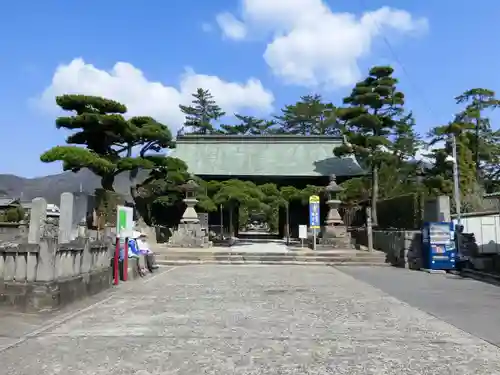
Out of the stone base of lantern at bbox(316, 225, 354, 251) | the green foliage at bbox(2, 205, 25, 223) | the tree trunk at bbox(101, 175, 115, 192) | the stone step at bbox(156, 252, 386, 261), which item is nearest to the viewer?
the stone step at bbox(156, 252, 386, 261)

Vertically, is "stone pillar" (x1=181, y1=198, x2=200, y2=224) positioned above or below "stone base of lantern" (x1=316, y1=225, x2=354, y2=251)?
above

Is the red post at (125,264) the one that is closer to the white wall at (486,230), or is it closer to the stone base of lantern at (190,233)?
the stone base of lantern at (190,233)

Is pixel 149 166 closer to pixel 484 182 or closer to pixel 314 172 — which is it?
pixel 314 172

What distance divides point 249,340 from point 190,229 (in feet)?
58.0

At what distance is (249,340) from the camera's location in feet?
18.6

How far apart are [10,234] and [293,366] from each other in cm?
1883

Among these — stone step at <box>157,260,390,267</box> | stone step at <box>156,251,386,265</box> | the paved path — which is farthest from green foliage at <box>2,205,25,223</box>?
the paved path

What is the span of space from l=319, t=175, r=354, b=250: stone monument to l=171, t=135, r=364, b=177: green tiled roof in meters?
7.27

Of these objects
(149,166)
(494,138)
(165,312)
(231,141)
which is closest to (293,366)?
(165,312)

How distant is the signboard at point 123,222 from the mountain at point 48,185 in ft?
85.9

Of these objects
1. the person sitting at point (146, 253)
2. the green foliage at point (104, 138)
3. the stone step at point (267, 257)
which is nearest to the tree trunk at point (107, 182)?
the green foliage at point (104, 138)

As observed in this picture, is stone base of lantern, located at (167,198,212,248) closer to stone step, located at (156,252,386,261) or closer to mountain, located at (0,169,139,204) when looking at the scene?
stone step, located at (156,252,386,261)

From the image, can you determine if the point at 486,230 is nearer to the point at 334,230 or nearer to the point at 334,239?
the point at 334,239

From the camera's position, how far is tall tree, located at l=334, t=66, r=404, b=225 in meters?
25.5
